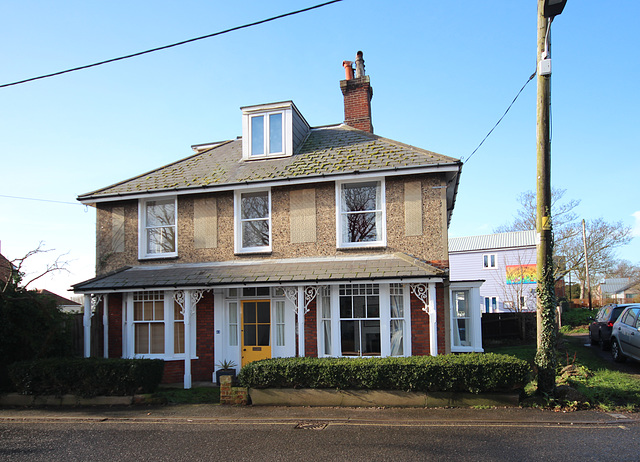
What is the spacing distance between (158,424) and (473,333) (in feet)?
34.8

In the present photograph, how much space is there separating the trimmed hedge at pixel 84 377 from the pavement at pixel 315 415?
0.37m

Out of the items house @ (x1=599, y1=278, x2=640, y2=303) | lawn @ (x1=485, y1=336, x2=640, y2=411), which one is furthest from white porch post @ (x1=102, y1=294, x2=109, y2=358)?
house @ (x1=599, y1=278, x2=640, y2=303)

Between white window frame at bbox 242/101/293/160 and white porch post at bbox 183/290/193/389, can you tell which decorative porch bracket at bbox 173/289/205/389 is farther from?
white window frame at bbox 242/101/293/160

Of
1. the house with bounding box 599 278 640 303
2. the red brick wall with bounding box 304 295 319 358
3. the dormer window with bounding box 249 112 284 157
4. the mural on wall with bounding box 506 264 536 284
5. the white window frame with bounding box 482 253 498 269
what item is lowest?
the house with bounding box 599 278 640 303

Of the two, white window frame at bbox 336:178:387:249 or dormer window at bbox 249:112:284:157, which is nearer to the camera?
white window frame at bbox 336:178:387:249

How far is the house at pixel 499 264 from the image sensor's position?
3689 centimetres

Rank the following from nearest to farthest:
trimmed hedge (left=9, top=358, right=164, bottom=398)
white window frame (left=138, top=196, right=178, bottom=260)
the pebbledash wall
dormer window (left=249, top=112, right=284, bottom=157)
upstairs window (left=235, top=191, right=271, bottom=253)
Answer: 1. trimmed hedge (left=9, top=358, right=164, bottom=398)
2. the pebbledash wall
3. upstairs window (left=235, top=191, right=271, bottom=253)
4. white window frame (left=138, top=196, right=178, bottom=260)
5. dormer window (left=249, top=112, right=284, bottom=157)

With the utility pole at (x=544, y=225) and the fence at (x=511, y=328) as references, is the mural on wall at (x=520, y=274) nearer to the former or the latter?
A: the fence at (x=511, y=328)

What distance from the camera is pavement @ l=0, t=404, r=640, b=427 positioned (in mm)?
8305

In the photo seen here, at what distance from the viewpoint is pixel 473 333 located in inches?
626

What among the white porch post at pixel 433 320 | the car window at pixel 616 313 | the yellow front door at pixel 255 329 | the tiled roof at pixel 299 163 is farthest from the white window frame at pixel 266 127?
the car window at pixel 616 313

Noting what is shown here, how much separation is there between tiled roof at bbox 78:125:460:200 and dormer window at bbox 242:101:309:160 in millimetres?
290

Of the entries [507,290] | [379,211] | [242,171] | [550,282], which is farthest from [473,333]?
[507,290]

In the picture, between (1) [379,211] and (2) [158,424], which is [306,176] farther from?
(2) [158,424]
